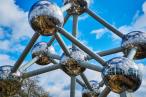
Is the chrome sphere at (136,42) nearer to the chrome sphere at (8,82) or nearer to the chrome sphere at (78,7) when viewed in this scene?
the chrome sphere at (78,7)

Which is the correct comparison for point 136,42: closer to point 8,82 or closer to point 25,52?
point 25,52

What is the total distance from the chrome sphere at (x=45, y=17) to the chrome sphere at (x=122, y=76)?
1.58 meters

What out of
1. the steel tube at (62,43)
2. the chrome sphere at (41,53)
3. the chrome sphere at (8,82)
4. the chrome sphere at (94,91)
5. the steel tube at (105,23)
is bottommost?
the chrome sphere at (8,82)

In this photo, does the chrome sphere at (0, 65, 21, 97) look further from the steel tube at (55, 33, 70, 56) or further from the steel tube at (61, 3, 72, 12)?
the steel tube at (61, 3, 72, 12)

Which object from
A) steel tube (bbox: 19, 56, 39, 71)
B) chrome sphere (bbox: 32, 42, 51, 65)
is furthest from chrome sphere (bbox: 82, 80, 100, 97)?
steel tube (bbox: 19, 56, 39, 71)

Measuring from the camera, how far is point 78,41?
8.96m

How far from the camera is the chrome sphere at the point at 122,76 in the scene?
25.5 feet

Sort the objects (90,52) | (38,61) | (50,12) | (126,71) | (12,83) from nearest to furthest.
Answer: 1. (126,71)
2. (50,12)
3. (90,52)
4. (12,83)
5. (38,61)

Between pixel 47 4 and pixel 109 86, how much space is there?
7.46 feet

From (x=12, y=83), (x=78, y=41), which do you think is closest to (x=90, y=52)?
(x=78, y=41)

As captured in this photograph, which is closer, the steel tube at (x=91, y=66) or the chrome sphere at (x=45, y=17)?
the chrome sphere at (x=45, y=17)

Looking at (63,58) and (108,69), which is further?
(63,58)

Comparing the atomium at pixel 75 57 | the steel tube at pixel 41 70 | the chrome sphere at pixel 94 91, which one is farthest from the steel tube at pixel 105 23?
the chrome sphere at pixel 94 91

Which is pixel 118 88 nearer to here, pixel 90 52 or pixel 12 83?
pixel 90 52
